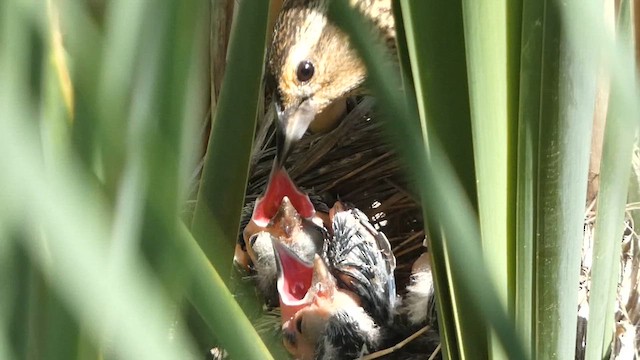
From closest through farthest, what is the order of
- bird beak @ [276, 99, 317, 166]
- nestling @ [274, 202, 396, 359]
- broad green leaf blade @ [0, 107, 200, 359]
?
broad green leaf blade @ [0, 107, 200, 359] → nestling @ [274, 202, 396, 359] → bird beak @ [276, 99, 317, 166]

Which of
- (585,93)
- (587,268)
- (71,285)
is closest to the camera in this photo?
(71,285)

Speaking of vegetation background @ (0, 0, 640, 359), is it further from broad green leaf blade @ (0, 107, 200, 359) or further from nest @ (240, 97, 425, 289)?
nest @ (240, 97, 425, 289)

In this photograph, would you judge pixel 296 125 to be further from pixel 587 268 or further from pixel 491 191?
pixel 491 191

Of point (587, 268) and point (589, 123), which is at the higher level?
point (589, 123)

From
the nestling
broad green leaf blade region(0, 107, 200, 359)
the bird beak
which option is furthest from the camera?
the bird beak

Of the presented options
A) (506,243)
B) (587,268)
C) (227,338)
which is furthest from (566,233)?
(587,268)

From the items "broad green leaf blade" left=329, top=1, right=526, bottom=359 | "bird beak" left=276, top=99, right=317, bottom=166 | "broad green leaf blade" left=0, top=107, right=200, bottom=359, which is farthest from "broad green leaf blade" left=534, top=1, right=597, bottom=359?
"bird beak" left=276, top=99, right=317, bottom=166

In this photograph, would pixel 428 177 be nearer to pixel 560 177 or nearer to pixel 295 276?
pixel 560 177
